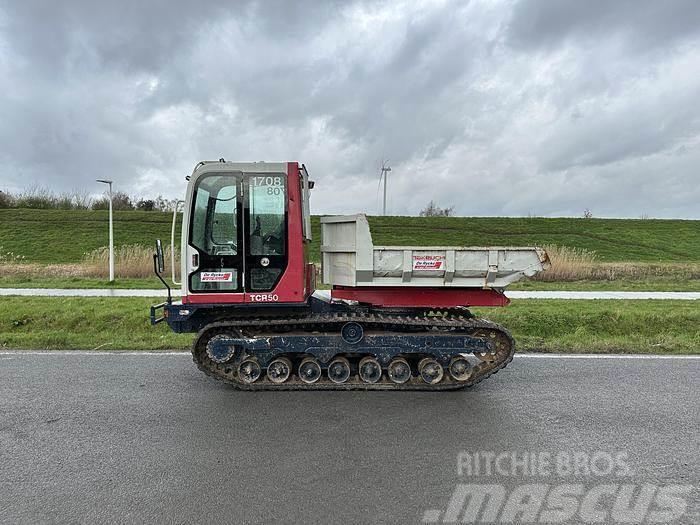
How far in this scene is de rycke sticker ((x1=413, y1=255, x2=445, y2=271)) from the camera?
200 inches

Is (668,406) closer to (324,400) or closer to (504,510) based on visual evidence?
(504,510)

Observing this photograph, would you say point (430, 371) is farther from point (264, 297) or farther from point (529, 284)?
point (529, 284)

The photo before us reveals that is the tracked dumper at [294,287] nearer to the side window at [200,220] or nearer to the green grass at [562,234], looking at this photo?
the side window at [200,220]

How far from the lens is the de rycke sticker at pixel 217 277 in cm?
509

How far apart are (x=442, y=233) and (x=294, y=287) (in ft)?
94.5

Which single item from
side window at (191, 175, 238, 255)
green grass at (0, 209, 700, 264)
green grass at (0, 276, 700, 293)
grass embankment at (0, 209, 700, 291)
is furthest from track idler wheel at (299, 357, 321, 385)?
green grass at (0, 209, 700, 264)

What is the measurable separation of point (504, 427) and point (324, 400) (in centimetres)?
175

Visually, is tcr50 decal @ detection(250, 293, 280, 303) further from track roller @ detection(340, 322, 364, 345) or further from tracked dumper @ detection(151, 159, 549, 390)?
track roller @ detection(340, 322, 364, 345)

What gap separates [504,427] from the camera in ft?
13.4

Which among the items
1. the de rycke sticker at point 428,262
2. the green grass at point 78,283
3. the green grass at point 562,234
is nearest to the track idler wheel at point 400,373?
the de rycke sticker at point 428,262

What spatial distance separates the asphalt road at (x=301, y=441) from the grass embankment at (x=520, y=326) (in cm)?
129

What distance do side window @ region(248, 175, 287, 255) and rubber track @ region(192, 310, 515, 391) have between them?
82 cm

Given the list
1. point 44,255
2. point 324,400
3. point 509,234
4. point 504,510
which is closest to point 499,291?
point 324,400

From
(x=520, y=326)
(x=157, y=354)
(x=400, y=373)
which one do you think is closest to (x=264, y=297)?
(x=400, y=373)
